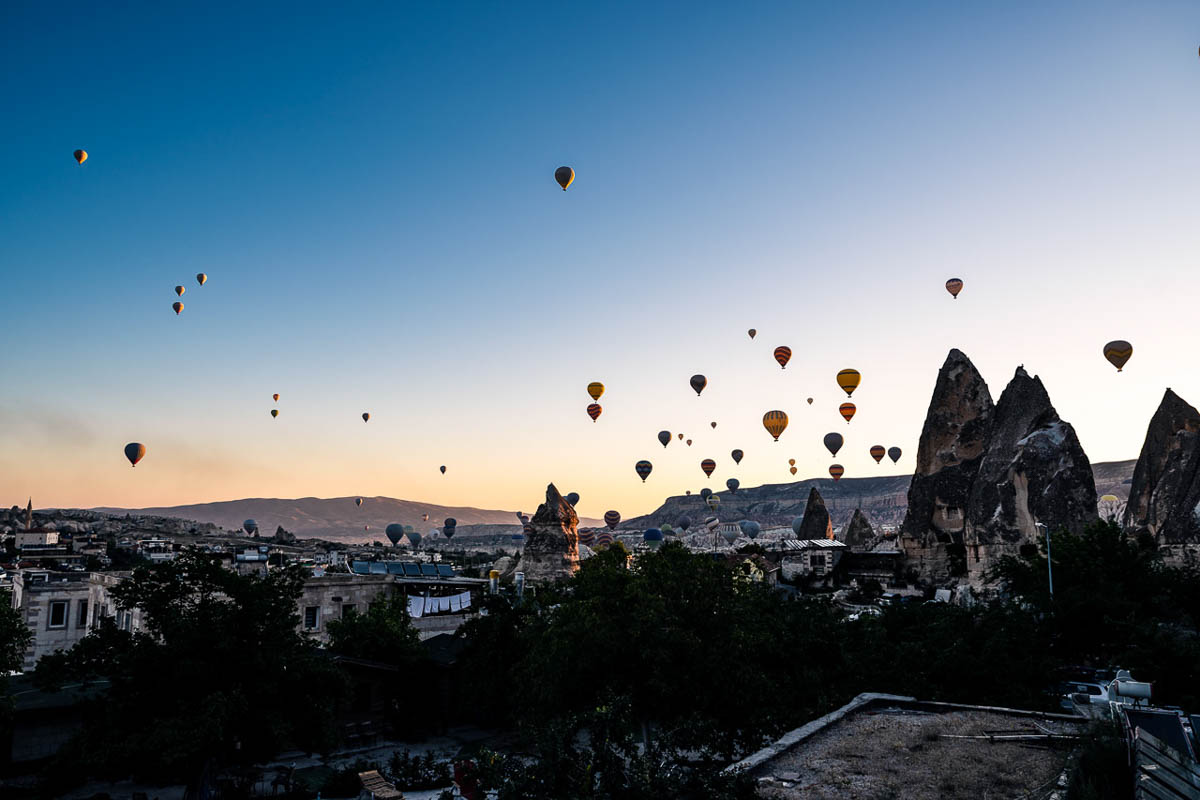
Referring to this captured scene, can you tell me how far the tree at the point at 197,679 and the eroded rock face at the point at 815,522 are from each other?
116395 mm

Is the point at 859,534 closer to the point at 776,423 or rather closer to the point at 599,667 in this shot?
the point at 776,423

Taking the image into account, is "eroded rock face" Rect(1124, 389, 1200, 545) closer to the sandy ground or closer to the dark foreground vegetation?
the dark foreground vegetation

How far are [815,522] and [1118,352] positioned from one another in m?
73.7

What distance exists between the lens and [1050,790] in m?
10.1

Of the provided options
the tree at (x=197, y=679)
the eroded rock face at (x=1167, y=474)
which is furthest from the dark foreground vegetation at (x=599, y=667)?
the eroded rock face at (x=1167, y=474)

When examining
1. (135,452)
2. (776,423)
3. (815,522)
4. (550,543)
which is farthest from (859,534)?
(135,452)

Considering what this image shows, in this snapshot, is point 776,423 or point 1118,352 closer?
point 1118,352

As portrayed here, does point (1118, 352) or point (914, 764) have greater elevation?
point (1118, 352)

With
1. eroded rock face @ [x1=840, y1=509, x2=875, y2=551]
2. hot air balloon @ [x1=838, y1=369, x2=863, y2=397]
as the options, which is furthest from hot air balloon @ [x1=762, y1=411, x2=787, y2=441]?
eroded rock face @ [x1=840, y1=509, x2=875, y2=551]

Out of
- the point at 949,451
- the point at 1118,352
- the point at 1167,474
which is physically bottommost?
the point at 1167,474

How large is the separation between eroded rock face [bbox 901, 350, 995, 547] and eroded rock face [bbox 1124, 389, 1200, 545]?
53.5 ft

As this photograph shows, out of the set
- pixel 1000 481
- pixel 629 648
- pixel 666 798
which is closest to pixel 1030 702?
pixel 629 648

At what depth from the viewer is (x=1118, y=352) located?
60.5m

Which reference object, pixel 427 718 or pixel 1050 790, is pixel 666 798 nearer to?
pixel 1050 790
